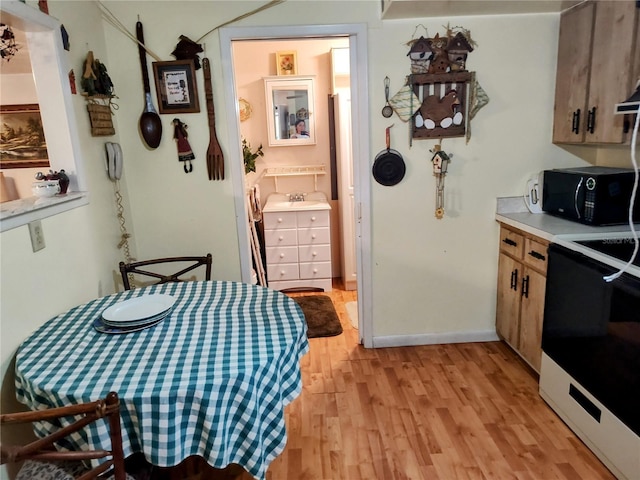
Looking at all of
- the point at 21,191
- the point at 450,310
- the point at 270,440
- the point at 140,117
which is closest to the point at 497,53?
the point at 450,310

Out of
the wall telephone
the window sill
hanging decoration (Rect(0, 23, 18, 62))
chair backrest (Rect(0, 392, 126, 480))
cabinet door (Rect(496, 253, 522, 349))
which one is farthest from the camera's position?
cabinet door (Rect(496, 253, 522, 349))

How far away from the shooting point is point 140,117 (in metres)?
2.60

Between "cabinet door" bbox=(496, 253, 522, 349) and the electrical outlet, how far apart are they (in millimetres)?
2529

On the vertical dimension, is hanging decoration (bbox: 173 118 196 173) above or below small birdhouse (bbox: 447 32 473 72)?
below

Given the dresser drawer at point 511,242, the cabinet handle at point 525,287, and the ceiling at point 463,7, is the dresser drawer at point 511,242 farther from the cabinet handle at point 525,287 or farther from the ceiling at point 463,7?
the ceiling at point 463,7

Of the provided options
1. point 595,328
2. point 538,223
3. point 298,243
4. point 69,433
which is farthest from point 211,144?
point 595,328

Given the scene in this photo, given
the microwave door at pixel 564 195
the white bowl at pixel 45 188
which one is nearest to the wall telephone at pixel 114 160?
the white bowl at pixel 45 188

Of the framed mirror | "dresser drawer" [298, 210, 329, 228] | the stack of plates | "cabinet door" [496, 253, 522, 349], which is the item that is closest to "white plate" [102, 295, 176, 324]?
the stack of plates

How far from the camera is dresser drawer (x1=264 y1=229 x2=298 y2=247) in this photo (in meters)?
3.99

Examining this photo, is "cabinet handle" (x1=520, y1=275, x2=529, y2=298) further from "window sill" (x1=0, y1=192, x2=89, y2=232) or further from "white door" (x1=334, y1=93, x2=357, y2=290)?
"window sill" (x1=0, y1=192, x2=89, y2=232)

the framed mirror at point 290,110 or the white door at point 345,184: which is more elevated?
the framed mirror at point 290,110

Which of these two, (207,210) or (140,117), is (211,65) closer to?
(140,117)

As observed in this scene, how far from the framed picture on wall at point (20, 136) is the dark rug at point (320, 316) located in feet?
7.37

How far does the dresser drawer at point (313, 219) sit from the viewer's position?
3.96 metres
